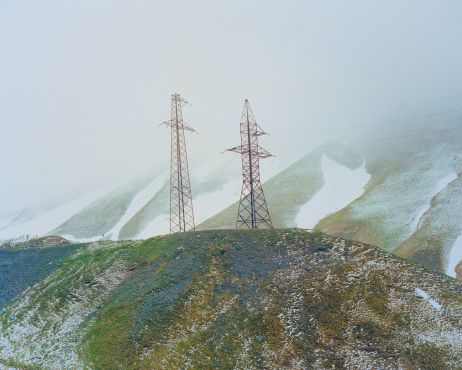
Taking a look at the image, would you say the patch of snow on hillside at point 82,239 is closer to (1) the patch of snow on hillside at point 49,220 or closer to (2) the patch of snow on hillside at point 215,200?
(1) the patch of snow on hillside at point 49,220

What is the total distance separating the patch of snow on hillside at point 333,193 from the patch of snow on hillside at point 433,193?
56.0 feet

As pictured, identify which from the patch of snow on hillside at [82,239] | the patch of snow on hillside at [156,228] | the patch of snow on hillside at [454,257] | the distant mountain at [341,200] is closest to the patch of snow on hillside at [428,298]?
the patch of snow on hillside at [454,257]

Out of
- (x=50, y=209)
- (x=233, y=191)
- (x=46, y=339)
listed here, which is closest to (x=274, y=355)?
(x=46, y=339)

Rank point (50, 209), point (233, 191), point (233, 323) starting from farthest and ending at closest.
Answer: point (50, 209) → point (233, 191) → point (233, 323)

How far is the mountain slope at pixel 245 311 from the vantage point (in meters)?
A: 27.1

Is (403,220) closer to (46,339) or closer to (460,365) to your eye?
(460,365)

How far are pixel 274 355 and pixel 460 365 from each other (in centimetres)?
1106

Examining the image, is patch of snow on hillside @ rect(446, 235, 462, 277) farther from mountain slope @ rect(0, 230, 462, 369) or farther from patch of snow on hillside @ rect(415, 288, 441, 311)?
patch of snow on hillside @ rect(415, 288, 441, 311)

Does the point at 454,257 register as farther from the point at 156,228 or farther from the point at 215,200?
the point at 215,200

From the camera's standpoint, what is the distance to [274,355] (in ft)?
88.1

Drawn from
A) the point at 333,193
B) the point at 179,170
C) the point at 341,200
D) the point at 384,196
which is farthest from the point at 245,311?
the point at 333,193

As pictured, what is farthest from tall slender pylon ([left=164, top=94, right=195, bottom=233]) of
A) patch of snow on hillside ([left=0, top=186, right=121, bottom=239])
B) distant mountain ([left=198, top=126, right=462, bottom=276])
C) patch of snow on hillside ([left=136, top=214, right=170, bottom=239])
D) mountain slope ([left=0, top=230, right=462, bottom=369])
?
patch of snow on hillside ([left=0, top=186, right=121, bottom=239])

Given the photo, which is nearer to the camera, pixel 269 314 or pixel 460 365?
pixel 460 365

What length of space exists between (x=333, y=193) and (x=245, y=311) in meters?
73.6
